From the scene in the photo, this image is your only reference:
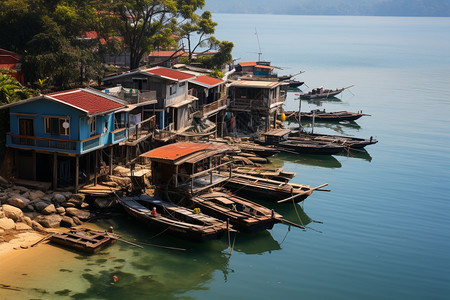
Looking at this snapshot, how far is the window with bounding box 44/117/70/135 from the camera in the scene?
106 ft

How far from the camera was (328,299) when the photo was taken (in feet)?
85.4

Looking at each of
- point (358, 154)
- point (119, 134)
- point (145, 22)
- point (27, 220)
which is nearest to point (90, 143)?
point (119, 134)

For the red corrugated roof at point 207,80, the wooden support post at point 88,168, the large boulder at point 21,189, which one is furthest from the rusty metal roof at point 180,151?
the red corrugated roof at point 207,80

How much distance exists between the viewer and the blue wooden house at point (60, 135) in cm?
3234

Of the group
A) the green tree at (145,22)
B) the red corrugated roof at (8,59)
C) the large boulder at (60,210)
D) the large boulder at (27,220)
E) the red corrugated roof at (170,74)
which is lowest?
the large boulder at (27,220)

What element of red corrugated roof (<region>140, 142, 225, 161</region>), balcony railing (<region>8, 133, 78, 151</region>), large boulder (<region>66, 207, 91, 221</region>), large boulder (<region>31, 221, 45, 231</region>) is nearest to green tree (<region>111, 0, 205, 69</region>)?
red corrugated roof (<region>140, 142, 225, 161</region>)

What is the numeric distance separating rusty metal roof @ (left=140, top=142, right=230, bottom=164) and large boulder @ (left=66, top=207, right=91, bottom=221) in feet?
17.3

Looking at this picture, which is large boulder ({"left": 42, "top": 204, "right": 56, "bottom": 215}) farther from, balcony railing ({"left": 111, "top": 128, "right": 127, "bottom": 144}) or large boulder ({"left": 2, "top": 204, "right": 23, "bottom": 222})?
balcony railing ({"left": 111, "top": 128, "right": 127, "bottom": 144})

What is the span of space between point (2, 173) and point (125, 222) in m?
9.21

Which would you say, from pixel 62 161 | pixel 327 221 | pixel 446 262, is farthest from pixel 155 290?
pixel 446 262

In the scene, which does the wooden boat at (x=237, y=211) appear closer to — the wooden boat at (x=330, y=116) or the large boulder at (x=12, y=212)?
the large boulder at (x=12, y=212)

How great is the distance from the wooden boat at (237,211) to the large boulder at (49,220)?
8624 mm

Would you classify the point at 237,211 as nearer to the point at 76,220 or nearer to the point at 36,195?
the point at 76,220

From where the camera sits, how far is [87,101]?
34.1 m
